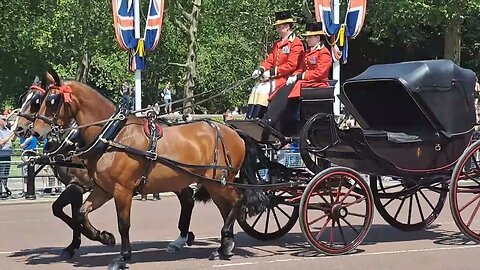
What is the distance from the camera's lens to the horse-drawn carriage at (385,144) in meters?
8.92

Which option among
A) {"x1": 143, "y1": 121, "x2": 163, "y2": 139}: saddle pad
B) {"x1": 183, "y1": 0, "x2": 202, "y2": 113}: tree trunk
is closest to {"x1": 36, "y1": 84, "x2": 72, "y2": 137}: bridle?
{"x1": 143, "y1": 121, "x2": 163, "y2": 139}: saddle pad

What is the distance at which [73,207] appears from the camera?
902 centimetres

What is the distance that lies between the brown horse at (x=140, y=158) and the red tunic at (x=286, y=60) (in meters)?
0.92

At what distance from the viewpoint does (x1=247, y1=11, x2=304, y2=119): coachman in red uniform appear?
9.40 meters

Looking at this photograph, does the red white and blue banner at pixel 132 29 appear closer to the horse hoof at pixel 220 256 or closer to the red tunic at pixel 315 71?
the red tunic at pixel 315 71

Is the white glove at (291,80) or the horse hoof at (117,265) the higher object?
the white glove at (291,80)

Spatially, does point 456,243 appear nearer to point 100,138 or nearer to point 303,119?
point 303,119

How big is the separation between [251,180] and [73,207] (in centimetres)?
209

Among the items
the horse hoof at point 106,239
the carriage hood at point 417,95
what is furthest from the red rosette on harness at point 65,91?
the carriage hood at point 417,95

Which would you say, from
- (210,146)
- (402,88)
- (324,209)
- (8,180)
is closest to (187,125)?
(210,146)

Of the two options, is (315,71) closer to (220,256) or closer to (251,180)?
(251,180)

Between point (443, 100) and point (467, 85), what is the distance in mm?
435

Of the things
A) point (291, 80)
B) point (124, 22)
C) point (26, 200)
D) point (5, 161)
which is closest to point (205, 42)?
point (124, 22)

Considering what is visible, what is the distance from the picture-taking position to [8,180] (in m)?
17.0
